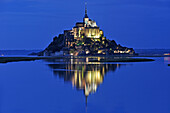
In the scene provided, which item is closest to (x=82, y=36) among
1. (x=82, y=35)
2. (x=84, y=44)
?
(x=82, y=35)

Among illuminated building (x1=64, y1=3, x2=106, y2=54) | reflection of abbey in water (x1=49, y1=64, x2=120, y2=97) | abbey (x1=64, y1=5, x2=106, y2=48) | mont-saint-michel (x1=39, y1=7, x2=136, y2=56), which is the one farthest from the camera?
abbey (x1=64, y1=5, x2=106, y2=48)

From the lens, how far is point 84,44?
416 ft

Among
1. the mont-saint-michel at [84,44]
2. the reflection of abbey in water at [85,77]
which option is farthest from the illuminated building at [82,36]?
the reflection of abbey in water at [85,77]

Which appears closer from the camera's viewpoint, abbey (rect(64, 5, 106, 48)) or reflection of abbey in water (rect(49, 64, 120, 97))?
reflection of abbey in water (rect(49, 64, 120, 97))

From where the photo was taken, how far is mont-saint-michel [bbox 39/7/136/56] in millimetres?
125706

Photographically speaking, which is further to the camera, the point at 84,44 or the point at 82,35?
the point at 82,35

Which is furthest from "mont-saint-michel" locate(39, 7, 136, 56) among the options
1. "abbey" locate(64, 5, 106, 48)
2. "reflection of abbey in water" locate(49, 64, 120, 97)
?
"reflection of abbey in water" locate(49, 64, 120, 97)

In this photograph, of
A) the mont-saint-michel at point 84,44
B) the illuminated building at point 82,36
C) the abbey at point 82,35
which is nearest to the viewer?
the mont-saint-michel at point 84,44

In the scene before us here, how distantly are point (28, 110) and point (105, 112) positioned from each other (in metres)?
3.96

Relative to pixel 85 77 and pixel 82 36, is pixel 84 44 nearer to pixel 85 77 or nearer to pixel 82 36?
pixel 82 36

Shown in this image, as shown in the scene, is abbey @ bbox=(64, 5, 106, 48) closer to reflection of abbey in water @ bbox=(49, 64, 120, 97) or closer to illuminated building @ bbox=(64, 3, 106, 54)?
illuminated building @ bbox=(64, 3, 106, 54)

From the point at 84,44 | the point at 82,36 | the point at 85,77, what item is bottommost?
the point at 85,77

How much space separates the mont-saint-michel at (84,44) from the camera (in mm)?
125706

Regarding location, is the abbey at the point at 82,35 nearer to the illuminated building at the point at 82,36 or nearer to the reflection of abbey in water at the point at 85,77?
the illuminated building at the point at 82,36
